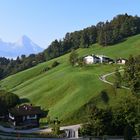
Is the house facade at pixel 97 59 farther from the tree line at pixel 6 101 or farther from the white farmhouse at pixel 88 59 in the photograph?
the tree line at pixel 6 101

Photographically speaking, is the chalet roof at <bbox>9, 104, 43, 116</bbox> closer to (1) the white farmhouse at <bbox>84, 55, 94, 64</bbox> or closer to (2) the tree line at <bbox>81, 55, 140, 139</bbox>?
(2) the tree line at <bbox>81, 55, 140, 139</bbox>

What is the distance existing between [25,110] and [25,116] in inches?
71.9

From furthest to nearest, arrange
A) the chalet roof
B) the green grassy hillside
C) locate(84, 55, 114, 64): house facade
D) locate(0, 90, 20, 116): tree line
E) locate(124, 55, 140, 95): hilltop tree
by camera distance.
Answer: locate(84, 55, 114, 64): house facade
locate(0, 90, 20, 116): tree line
locate(124, 55, 140, 95): hilltop tree
the chalet roof
the green grassy hillside

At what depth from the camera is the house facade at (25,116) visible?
4166 inches

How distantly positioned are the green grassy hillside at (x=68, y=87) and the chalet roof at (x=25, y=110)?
3.34 metres

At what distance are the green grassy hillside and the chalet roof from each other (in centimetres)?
334

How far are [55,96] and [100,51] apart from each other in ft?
219

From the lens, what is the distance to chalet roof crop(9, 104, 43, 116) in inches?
4188

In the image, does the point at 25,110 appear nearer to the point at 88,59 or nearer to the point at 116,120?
the point at 116,120

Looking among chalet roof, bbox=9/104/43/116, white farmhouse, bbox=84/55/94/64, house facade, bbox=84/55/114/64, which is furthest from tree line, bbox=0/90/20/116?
house facade, bbox=84/55/114/64

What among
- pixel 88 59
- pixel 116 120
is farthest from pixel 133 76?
pixel 88 59

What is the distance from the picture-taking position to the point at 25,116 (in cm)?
10669

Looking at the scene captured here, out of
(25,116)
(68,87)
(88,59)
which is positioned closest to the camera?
(25,116)

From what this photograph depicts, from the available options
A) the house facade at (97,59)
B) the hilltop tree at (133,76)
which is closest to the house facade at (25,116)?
the hilltop tree at (133,76)
